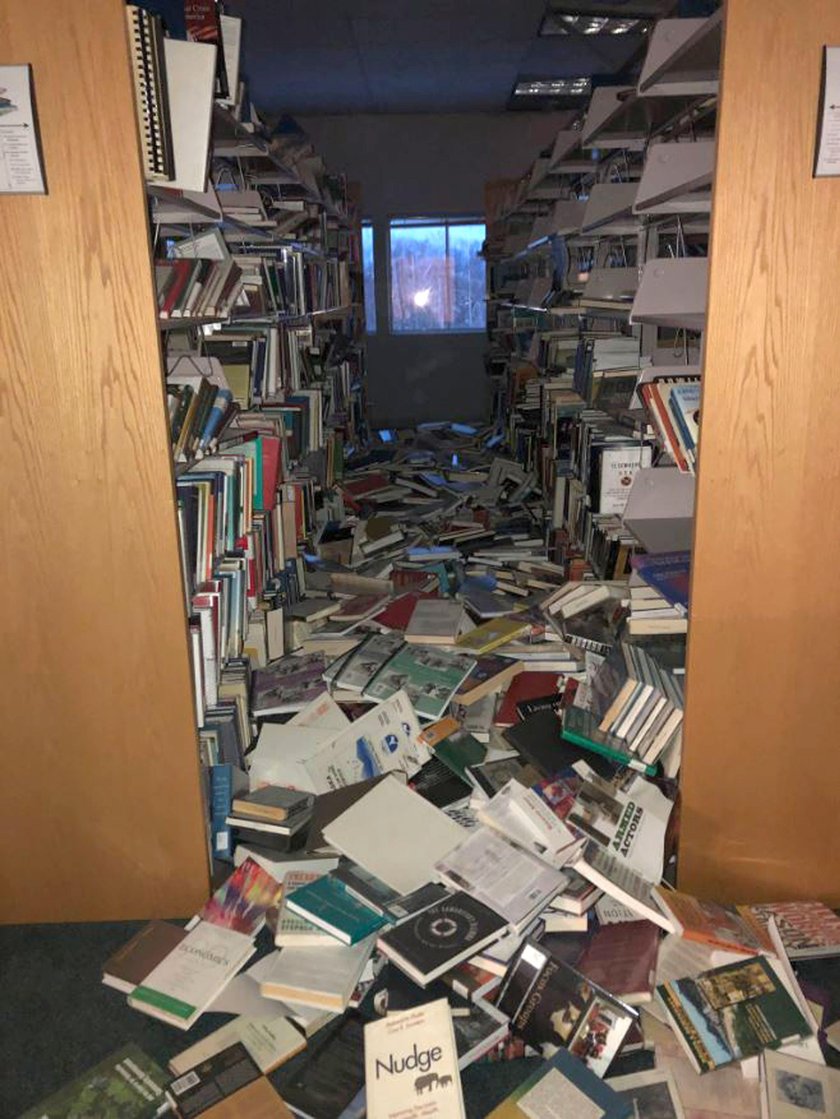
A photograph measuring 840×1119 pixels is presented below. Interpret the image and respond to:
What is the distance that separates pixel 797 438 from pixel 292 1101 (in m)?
1.60

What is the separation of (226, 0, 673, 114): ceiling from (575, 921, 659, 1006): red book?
4.49 m

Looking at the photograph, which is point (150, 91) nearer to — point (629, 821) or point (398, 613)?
point (629, 821)

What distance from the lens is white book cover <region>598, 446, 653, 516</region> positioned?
3436 mm

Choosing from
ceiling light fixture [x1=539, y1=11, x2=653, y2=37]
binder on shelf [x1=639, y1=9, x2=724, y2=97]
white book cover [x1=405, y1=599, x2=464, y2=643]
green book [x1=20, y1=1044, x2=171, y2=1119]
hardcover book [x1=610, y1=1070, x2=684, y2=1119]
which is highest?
ceiling light fixture [x1=539, y1=11, x2=653, y2=37]

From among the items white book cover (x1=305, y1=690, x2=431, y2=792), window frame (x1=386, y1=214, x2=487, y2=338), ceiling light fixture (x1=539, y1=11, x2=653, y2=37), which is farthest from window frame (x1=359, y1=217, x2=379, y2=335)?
white book cover (x1=305, y1=690, x2=431, y2=792)

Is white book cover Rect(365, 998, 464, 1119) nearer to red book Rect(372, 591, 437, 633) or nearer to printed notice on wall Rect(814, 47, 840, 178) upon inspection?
printed notice on wall Rect(814, 47, 840, 178)

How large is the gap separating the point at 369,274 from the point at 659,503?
7.81m

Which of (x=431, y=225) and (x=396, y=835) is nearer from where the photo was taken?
(x=396, y=835)

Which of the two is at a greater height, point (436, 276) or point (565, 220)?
point (565, 220)

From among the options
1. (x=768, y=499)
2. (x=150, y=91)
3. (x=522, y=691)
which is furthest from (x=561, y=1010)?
(x=150, y=91)

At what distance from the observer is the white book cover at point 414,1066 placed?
5.04ft

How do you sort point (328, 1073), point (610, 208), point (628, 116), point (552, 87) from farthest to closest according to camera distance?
point (552, 87) → point (610, 208) → point (628, 116) → point (328, 1073)

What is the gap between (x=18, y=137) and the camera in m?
1.71

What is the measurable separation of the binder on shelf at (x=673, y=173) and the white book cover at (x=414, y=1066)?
207 cm
